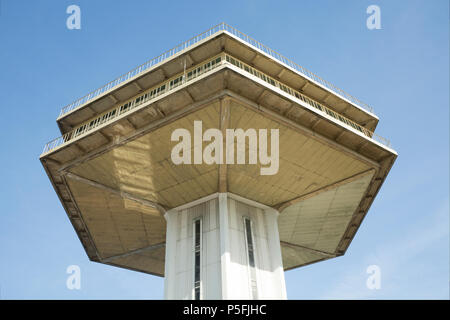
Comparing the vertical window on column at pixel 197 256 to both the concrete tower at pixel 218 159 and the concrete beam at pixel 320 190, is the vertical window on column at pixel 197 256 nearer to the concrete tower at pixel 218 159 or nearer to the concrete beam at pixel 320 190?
the concrete tower at pixel 218 159

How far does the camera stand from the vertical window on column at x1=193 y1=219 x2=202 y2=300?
18641 mm

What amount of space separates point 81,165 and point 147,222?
6.33m

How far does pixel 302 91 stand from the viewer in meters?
21.1

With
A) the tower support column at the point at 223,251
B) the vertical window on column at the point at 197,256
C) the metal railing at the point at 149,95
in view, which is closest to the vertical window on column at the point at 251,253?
the tower support column at the point at 223,251

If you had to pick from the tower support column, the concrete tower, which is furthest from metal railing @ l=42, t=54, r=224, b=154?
the tower support column

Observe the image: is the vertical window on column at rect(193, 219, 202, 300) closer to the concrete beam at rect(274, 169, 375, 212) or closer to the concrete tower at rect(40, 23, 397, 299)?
the concrete tower at rect(40, 23, 397, 299)

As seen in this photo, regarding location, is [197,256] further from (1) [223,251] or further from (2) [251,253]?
(2) [251,253]

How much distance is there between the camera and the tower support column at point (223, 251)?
18.5 meters
